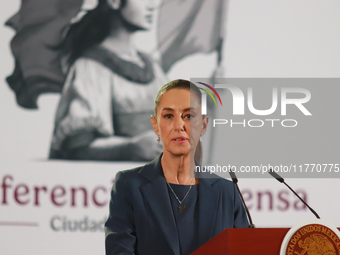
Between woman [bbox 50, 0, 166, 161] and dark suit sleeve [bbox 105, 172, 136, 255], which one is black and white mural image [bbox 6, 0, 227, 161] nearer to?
woman [bbox 50, 0, 166, 161]

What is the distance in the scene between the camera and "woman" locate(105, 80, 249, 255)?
1.64 meters

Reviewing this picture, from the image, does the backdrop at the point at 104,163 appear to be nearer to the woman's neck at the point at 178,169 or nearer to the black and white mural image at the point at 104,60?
the black and white mural image at the point at 104,60

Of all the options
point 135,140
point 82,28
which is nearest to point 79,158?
point 135,140

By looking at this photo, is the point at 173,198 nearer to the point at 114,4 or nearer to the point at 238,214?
the point at 238,214

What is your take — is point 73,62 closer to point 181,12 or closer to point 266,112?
point 181,12

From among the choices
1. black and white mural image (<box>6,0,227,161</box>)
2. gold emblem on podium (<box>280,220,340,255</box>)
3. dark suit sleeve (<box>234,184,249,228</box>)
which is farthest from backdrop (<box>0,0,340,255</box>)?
gold emblem on podium (<box>280,220,340,255</box>)

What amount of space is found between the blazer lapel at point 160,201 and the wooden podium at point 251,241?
1.61 feet

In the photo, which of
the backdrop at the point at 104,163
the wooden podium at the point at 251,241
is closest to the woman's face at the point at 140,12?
the backdrop at the point at 104,163

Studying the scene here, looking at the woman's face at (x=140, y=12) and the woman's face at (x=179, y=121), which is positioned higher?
the woman's face at (x=140, y=12)

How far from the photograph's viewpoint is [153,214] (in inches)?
65.6

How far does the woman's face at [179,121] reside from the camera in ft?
5.88

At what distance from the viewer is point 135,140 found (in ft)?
10.2

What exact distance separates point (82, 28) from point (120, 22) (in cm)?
31

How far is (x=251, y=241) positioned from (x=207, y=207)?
63cm
